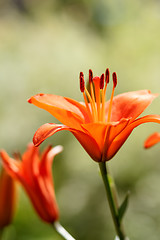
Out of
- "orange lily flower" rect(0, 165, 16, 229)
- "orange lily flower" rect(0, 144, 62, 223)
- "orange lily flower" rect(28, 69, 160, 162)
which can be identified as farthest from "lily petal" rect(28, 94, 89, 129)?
"orange lily flower" rect(0, 165, 16, 229)

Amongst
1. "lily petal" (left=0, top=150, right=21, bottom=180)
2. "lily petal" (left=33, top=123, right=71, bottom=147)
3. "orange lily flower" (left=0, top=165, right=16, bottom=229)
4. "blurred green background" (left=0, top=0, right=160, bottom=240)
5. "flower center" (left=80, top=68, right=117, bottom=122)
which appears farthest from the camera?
"blurred green background" (left=0, top=0, right=160, bottom=240)

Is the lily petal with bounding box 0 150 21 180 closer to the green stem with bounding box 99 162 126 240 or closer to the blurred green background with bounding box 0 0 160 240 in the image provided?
the green stem with bounding box 99 162 126 240

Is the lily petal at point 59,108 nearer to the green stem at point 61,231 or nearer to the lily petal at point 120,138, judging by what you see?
the lily petal at point 120,138

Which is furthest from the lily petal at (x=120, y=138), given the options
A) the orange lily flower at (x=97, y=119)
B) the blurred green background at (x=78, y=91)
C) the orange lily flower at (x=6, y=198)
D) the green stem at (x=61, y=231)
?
the blurred green background at (x=78, y=91)

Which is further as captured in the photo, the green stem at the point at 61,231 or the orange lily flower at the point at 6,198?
the orange lily flower at the point at 6,198

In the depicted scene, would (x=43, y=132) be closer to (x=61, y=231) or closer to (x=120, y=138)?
(x=120, y=138)

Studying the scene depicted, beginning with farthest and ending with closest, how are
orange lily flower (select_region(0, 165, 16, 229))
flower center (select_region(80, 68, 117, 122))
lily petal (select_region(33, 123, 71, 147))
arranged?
orange lily flower (select_region(0, 165, 16, 229)) < flower center (select_region(80, 68, 117, 122)) < lily petal (select_region(33, 123, 71, 147))
